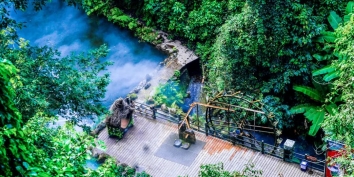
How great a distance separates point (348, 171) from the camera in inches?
341

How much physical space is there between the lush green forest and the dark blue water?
0.72 meters

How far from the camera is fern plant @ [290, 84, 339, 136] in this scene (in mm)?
15250

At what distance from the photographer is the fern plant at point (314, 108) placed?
1525cm

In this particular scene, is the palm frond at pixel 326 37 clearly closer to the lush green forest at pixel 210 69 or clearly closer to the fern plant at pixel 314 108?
the lush green forest at pixel 210 69

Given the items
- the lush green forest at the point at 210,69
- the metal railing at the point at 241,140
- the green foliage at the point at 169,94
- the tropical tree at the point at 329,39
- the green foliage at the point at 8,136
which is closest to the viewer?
the green foliage at the point at 8,136

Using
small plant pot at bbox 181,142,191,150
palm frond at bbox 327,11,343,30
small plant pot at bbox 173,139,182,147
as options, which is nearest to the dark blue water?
small plant pot at bbox 173,139,182,147

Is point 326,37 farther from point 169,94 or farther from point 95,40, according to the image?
point 95,40

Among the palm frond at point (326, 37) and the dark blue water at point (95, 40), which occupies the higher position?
the dark blue water at point (95, 40)

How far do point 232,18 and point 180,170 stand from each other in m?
5.86

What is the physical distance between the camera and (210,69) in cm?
1875

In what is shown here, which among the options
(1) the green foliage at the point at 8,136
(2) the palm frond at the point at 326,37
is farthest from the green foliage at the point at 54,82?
(2) the palm frond at the point at 326,37

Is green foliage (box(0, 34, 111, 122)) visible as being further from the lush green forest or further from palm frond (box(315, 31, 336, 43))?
palm frond (box(315, 31, 336, 43))

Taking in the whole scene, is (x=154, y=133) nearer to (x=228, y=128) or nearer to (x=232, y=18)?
(x=228, y=128)

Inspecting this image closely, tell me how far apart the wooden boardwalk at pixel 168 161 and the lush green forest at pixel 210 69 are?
1.88 meters
